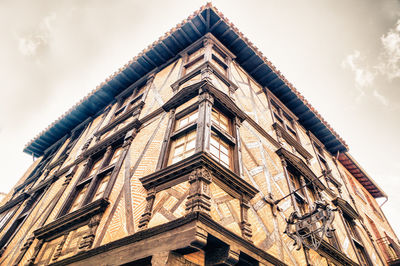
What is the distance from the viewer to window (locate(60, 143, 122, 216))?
6.85 m

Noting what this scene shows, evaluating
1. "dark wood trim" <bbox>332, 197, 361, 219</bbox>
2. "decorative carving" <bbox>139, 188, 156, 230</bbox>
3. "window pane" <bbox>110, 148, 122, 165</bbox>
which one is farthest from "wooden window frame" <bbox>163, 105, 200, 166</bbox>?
"dark wood trim" <bbox>332, 197, 361, 219</bbox>

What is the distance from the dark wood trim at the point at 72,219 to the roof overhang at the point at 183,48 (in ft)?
23.4

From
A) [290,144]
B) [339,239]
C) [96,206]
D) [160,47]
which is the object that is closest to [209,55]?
[160,47]

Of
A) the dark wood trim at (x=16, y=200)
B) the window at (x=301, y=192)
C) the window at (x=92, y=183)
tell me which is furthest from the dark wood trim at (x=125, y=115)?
the window at (x=301, y=192)

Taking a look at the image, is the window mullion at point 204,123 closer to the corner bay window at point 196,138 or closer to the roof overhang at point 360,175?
the corner bay window at point 196,138

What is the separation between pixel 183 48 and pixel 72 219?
7857 millimetres

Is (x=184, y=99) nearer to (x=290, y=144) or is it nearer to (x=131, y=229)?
(x=131, y=229)

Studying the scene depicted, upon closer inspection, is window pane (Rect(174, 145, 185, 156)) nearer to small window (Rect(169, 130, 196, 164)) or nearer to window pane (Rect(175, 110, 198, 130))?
small window (Rect(169, 130, 196, 164))

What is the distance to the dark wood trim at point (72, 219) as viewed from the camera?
5719 millimetres

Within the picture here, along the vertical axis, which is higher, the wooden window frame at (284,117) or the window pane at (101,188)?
the wooden window frame at (284,117)

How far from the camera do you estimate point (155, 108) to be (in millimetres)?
8430

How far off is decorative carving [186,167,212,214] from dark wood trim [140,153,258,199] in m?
0.14

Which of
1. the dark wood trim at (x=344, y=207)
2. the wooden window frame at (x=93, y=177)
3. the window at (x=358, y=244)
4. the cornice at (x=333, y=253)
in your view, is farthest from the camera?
the dark wood trim at (x=344, y=207)

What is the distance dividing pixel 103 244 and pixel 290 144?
304 inches
